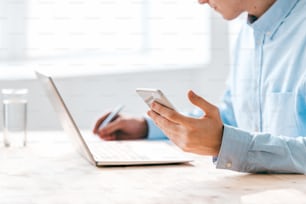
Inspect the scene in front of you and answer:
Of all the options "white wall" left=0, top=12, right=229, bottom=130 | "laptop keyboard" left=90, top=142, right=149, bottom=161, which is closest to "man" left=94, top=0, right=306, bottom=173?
"laptop keyboard" left=90, top=142, right=149, bottom=161

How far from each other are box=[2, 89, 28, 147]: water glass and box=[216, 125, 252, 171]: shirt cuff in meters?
0.57

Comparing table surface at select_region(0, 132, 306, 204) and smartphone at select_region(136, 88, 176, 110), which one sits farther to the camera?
smartphone at select_region(136, 88, 176, 110)

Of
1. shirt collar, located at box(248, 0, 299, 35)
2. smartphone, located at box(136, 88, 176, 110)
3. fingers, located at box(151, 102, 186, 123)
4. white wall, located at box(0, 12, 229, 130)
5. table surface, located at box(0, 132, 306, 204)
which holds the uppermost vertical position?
shirt collar, located at box(248, 0, 299, 35)

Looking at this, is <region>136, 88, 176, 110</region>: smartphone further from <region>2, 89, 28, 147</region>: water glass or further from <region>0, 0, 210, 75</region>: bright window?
<region>0, 0, 210, 75</region>: bright window

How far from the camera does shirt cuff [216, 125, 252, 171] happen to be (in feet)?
4.13

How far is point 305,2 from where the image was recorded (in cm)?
163

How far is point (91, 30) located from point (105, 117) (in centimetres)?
111

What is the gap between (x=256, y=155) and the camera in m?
1.27

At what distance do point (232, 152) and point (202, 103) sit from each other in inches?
4.5

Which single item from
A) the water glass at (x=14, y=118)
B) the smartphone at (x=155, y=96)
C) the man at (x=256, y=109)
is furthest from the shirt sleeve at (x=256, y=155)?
the water glass at (x=14, y=118)

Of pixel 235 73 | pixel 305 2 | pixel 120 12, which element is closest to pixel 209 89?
pixel 120 12

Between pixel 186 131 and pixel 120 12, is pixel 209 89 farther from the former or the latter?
pixel 186 131

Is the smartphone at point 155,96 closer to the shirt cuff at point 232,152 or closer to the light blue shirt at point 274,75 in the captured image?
the shirt cuff at point 232,152

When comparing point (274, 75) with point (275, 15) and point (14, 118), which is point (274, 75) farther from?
point (14, 118)
